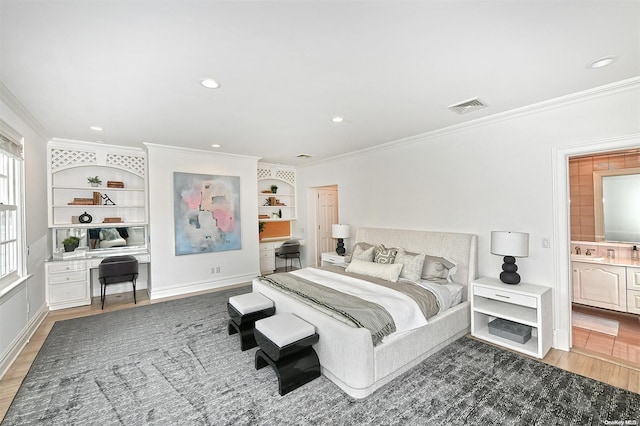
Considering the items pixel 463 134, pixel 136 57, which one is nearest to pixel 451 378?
pixel 463 134

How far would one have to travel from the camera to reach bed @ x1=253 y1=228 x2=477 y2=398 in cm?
228

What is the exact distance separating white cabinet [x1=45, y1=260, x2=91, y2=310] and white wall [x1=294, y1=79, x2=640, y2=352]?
16.1 ft

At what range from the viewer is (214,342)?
10.6 ft

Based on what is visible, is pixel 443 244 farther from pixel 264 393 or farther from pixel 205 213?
pixel 205 213

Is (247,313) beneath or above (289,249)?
beneath

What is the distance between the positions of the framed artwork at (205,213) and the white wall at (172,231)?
11cm

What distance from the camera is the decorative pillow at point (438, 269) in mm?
3613

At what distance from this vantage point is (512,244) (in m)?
3.10

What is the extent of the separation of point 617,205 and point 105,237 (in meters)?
8.40

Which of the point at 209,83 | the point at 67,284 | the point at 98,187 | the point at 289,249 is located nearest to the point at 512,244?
the point at 209,83

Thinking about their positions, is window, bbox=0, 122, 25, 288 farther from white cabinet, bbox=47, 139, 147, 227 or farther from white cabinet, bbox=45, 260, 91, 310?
white cabinet, bbox=47, 139, 147, 227

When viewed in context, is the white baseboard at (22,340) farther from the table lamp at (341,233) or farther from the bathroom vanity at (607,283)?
the bathroom vanity at (607,283)

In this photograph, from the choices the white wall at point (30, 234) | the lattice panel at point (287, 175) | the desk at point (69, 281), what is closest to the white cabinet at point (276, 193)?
the lattice panel at point (287, 175)

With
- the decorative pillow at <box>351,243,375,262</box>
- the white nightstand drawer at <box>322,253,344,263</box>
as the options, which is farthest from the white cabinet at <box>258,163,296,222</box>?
the decorative pillow at <box>351,243,375,262</box>
